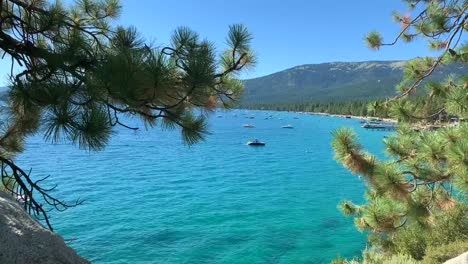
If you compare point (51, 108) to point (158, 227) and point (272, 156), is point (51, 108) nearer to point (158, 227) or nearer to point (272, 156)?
point (158, 227)

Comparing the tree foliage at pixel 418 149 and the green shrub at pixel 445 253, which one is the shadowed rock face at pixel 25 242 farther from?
the green shrub at pixel 445 253

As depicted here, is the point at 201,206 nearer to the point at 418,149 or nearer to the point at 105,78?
the point at 418,149

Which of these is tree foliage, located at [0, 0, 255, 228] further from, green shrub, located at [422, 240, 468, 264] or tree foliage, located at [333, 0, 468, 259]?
green shrub, located at [422, 240, 468, 264]

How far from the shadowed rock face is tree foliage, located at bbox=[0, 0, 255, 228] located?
0.91 metres

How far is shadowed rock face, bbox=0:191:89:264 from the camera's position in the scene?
3340 mm

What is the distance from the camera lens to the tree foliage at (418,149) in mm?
5480

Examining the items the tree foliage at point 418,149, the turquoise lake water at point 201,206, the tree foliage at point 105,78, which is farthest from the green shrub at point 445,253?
the tree foliage at point 105,78

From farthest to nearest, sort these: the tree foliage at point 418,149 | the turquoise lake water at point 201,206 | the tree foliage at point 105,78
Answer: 1. the turquoise lake water at point 201,206
2. the tree foliage at point 418,149
3. the tree foliage at point 105,78

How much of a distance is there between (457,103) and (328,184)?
29843 mm

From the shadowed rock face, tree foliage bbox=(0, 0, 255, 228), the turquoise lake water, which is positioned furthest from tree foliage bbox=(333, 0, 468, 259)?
the shadowed rock face

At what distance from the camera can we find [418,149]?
228 inches

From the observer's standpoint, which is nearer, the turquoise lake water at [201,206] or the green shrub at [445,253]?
the green shrub at [445,253]

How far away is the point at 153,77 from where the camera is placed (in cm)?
315

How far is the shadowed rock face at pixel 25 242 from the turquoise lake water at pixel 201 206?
184 centimetres
